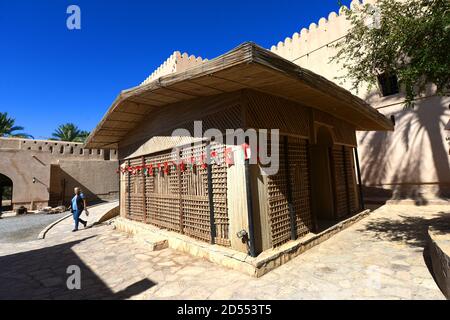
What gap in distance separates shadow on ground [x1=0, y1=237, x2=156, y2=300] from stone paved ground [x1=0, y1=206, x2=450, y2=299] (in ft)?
0.06

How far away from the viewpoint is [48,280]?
466 cm

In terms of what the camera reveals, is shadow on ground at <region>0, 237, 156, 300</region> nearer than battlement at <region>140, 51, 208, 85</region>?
Yes

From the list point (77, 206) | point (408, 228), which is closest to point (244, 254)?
point (408, 228)

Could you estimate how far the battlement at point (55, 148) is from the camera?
15357mm

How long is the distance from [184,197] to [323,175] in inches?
180

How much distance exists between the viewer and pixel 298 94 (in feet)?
17.5

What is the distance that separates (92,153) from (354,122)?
17.4 meters

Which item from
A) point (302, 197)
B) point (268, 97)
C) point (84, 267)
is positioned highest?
point (268, 97)

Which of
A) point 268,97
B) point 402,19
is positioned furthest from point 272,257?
point 402,19

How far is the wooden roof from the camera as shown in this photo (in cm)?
350

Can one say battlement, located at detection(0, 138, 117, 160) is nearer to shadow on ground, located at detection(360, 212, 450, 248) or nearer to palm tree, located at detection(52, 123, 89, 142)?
palm tree, located at detection(52, 123, 89, 142)

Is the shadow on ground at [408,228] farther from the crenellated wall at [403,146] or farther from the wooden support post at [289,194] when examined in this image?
the crenellated wall at [403,146]

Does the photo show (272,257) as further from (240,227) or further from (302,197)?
(302,197)

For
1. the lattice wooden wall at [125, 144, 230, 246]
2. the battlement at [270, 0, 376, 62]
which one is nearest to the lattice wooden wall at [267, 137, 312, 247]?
the lattice wooden wall at [125, 144, 230, 246]
